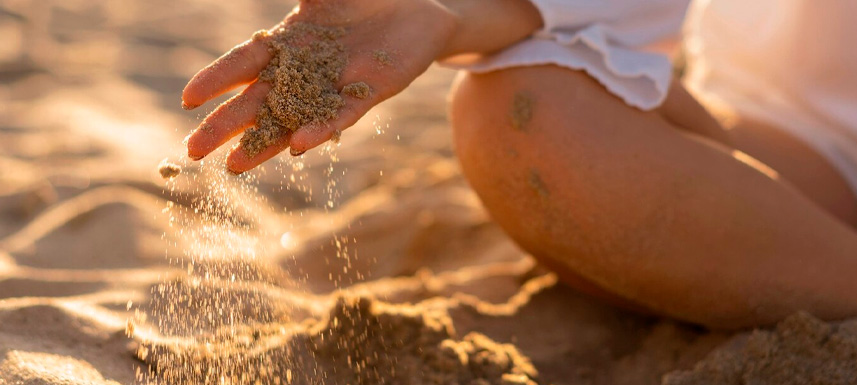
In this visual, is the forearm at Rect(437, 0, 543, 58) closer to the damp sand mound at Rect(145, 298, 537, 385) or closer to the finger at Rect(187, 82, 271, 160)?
the finger at Rect(187, 82, 271, 160)

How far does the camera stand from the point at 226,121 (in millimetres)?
1146

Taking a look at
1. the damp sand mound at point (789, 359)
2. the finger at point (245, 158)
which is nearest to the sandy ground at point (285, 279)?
the damp sand mound at point (789, 359)

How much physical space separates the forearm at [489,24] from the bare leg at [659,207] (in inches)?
3.3

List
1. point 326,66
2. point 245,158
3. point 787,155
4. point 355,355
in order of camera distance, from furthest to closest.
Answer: point 787,155 → point 355,355 → point 326,66 → point 245,158

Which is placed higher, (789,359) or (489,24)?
(489,24)

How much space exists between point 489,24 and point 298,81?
0.44 meters

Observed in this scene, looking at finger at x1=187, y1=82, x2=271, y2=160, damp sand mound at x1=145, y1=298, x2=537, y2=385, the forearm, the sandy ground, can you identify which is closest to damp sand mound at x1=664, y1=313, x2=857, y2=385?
the sandy ground

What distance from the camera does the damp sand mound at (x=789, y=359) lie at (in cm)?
129

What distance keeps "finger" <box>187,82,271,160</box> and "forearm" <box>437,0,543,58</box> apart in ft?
1.20

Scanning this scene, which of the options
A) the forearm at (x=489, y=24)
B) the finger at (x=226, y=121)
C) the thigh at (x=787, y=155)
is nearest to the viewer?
the finger at (x=226, y=121)

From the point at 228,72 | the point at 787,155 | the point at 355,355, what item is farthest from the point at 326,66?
the point at 787,155

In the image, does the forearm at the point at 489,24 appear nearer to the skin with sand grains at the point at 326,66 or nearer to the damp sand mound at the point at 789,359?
the skin with sand grains at the point at 326,66

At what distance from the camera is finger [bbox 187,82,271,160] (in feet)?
3.66

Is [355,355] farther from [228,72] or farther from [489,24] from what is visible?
[489,24]
